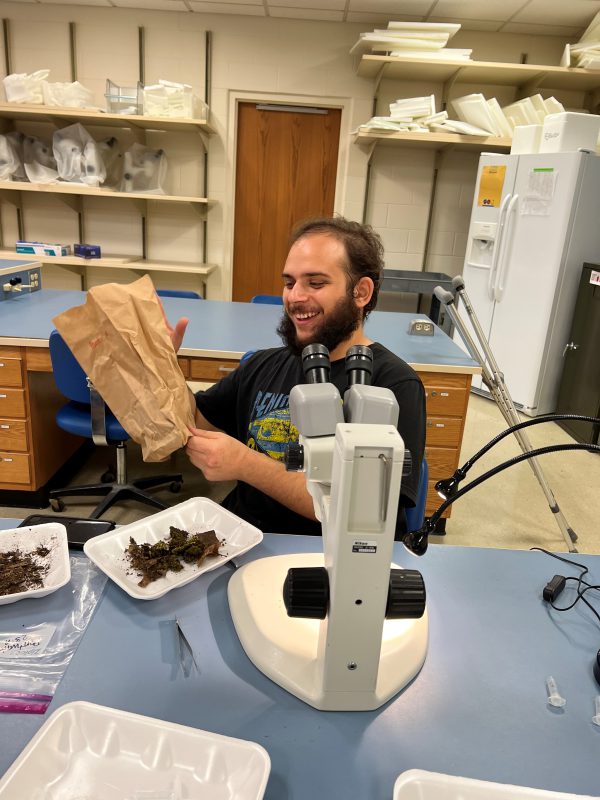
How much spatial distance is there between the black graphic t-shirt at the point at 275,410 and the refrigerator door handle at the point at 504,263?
298 cm

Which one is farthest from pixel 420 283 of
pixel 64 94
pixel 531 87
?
pixel 64 94

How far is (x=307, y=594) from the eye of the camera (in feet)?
2.26

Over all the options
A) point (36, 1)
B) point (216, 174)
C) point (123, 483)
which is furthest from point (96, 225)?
point (123, 483)

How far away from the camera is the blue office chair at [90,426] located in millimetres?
2146

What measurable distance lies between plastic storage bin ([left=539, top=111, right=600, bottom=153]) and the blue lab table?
3.57 metres

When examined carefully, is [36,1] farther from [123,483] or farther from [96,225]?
[123,483]

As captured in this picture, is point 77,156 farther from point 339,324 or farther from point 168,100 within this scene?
point 339,324

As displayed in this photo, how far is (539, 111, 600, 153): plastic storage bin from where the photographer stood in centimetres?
362

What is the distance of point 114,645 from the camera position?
817 millimetres

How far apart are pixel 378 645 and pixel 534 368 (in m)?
3.59

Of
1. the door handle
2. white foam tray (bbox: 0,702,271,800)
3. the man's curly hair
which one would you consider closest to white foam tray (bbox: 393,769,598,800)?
white foam tray (bbox: 0,702,271,800)

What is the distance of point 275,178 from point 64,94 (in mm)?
1692

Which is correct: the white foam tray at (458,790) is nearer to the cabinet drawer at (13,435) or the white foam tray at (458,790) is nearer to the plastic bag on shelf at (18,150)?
the cabinet drawer at (13,435)

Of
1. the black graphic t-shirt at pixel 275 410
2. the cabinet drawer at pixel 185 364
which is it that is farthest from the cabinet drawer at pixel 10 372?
the black graphic t-shirt at pixel 275 410
